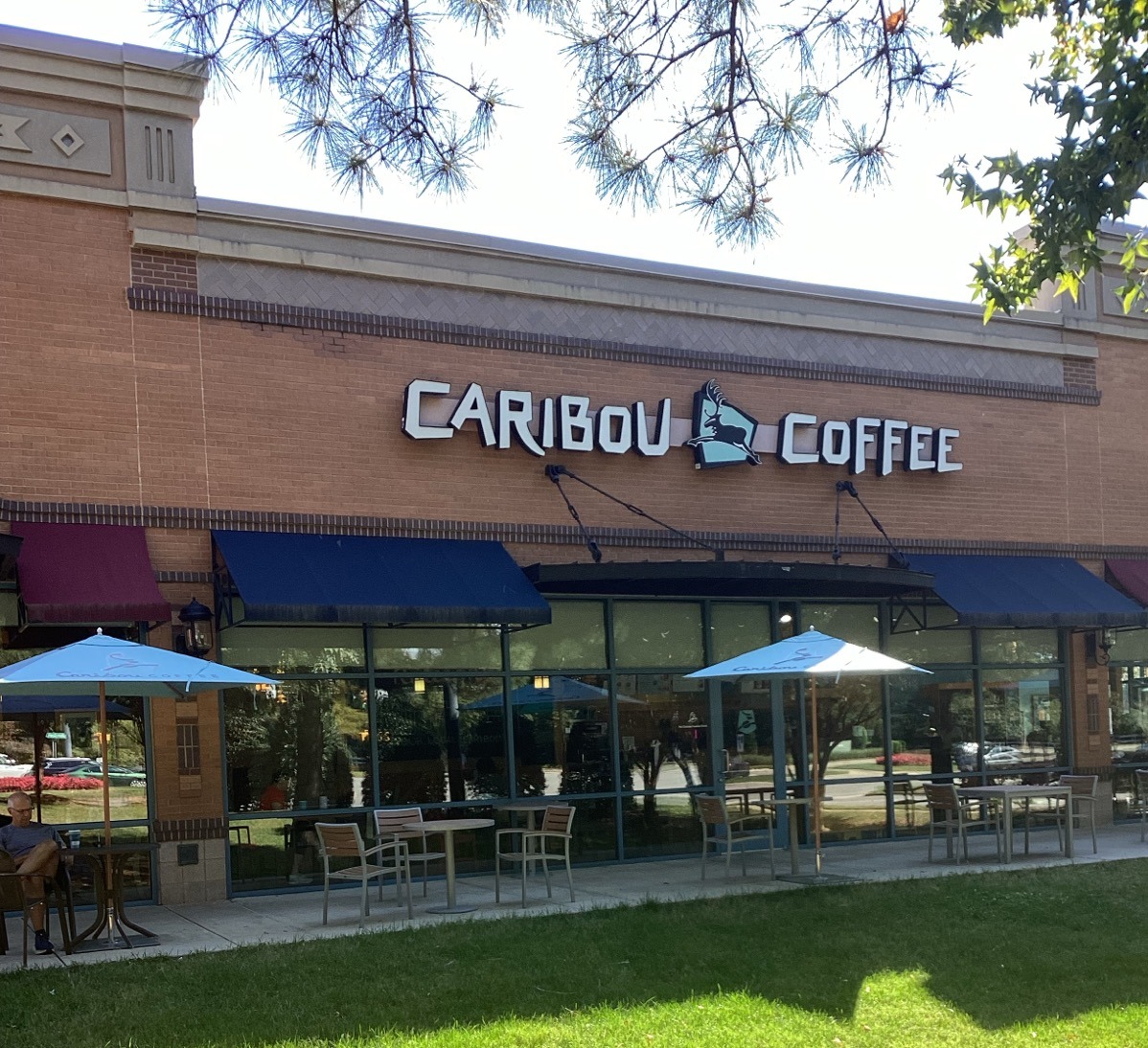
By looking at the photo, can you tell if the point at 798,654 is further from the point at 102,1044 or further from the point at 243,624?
the point at 102,1044

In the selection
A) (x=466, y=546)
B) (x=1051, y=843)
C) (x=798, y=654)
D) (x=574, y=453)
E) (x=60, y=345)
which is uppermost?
(x=60, y=345)

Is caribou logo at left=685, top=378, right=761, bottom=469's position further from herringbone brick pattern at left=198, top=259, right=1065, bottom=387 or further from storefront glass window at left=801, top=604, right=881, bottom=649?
storefront glass window at left=801, top=604, right=881, bottom=649

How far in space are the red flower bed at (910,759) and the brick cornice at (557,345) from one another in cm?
496

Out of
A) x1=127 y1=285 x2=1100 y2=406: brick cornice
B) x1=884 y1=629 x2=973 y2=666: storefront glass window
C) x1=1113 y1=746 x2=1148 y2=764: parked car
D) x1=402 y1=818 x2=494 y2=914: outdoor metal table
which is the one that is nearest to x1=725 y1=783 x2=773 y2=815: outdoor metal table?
x1=884 y1=629 x2=973 y2=666: storefront glass window

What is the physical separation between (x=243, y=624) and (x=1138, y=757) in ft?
43.7

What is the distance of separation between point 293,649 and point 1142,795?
39.3ft

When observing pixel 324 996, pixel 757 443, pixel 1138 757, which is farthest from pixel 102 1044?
pixel 1138 757

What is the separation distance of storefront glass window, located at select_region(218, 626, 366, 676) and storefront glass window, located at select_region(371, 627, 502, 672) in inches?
10.9

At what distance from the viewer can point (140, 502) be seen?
1410 centimetres

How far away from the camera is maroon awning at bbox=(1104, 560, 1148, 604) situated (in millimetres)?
19766

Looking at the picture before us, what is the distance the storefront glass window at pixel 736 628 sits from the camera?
1744cm

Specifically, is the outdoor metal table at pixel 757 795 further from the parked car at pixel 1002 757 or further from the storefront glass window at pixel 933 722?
the parked car at pixel 1002 757

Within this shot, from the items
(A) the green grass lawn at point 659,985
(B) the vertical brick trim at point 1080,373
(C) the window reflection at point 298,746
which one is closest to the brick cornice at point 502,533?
(C) the window reflection at point 298,746

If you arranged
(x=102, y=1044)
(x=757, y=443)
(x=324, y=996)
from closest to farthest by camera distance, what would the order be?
(x=102, y=1044) → (x=324, y=996) → (x=757, y=443)
